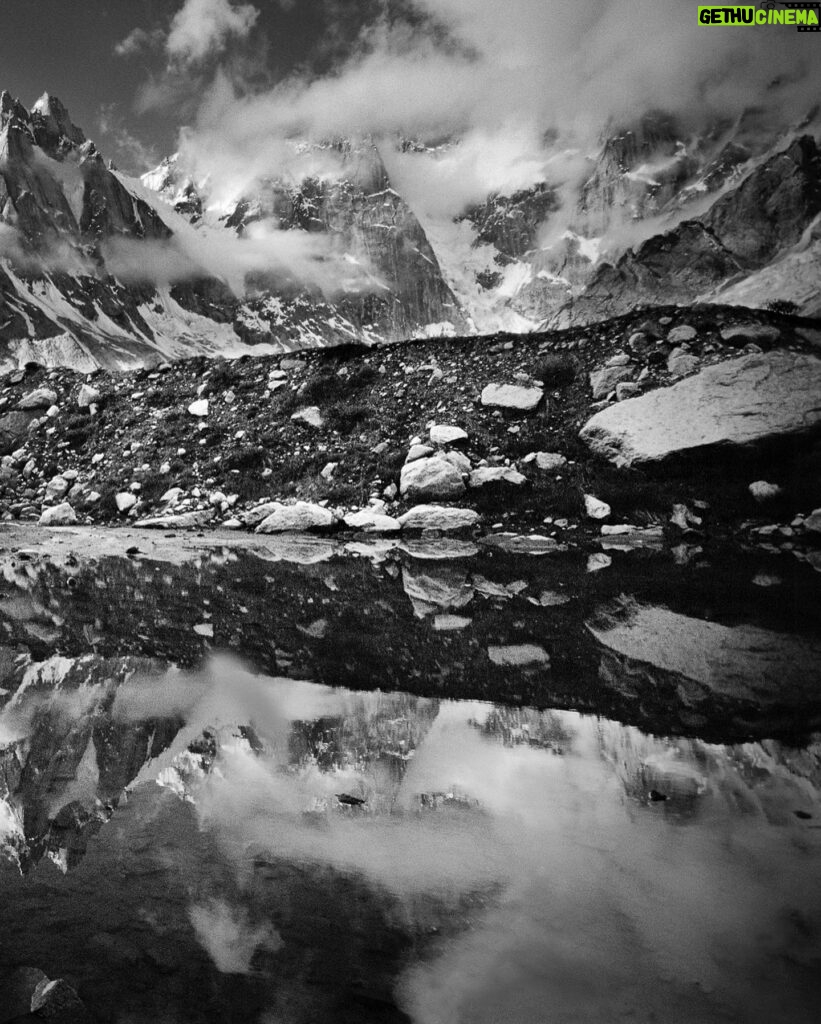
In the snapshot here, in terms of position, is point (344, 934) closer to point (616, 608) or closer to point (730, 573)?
point (616, 608)

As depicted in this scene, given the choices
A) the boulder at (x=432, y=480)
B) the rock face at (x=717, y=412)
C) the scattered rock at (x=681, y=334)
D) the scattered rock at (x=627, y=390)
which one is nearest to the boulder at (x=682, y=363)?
the scattered rock at (x=681, y=334)

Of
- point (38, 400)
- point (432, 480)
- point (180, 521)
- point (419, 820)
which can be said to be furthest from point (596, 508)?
point (38, 400)

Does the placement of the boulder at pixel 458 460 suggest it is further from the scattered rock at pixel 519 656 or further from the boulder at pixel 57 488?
the boulder at pixel 57 488

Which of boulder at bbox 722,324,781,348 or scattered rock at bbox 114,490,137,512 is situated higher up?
scattered rock at bbox 114,490,137,512

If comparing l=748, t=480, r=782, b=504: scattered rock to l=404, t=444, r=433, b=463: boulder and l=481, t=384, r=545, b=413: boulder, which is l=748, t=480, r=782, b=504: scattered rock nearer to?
l=481, t=384, r=545, b=413: boulder

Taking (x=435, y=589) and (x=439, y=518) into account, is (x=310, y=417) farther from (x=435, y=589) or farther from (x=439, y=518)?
(x=435, y=589)

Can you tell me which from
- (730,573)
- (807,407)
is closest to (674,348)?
(807,407)

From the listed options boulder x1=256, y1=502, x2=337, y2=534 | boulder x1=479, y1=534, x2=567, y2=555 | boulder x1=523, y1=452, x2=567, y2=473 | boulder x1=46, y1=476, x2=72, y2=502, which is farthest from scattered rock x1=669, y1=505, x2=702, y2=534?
boulder x1=46, y1=476, x2=72, y2=502

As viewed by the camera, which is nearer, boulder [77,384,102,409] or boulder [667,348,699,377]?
boulder [667,348,699,377]
